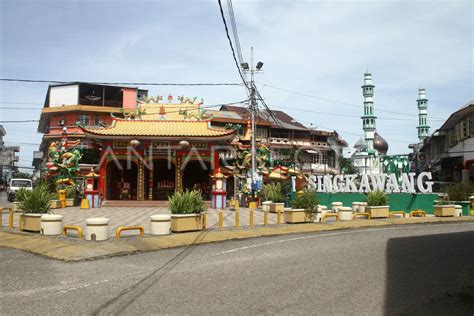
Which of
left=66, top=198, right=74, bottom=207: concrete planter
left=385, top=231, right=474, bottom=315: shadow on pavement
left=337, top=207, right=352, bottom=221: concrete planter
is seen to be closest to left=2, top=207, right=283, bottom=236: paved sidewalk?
left=337, top=207, right=352, bottom=221: concrete planter

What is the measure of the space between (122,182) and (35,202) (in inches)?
821

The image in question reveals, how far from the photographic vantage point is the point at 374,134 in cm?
10025

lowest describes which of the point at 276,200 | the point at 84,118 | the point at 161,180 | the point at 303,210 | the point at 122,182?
the point at 303,210

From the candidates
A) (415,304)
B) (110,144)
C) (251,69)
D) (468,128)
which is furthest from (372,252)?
(468,128)

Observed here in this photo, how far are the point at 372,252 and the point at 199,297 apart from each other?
6.12 metres

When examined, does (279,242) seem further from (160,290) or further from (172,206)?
(160,290)

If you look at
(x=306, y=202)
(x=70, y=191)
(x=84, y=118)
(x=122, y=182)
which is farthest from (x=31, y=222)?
(x=84, y=118)

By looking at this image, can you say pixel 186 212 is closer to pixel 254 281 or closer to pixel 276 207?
pixel 254 281

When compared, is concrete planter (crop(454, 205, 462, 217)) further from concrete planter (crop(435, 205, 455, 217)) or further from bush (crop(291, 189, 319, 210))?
bush (crop(291, 189, 319, 210))

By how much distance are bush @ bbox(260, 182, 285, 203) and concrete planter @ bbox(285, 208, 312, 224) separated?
793cm

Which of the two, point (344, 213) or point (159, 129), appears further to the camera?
point (159, 129)

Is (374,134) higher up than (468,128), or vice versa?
(374,134)

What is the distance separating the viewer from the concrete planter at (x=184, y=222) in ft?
49.7

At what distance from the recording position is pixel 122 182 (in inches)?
1436
